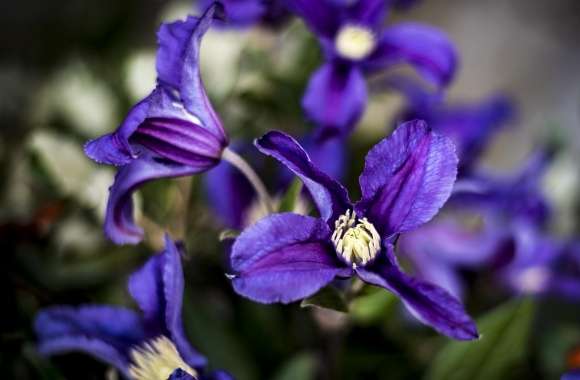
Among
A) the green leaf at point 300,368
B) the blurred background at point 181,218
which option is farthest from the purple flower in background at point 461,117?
the green leaf at point 300,368

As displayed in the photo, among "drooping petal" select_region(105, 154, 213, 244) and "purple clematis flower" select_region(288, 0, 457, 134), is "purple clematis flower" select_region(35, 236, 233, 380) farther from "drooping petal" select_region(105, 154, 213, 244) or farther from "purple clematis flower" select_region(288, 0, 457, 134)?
"purple clematis flower" select_region(288, 0, 457, 134)

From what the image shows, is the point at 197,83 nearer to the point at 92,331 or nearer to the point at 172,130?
the point at 172,130

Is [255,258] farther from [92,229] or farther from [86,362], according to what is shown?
[92,229]

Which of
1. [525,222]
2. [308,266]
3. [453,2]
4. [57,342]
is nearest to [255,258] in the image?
[308,266]

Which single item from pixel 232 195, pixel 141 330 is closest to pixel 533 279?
pixel 232 195

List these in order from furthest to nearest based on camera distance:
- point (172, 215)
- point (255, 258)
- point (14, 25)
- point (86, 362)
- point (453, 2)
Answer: point (453, 2) → point (14, 25) → point (172, 215) → point (86, 362) → point (255, 258)
